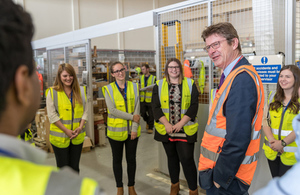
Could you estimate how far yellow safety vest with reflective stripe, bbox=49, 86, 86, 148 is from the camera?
328 cm

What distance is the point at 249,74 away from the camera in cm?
167

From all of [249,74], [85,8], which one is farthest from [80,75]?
[85,8]

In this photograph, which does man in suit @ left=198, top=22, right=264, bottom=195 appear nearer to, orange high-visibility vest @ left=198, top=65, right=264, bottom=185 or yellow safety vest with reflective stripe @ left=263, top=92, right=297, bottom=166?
orange high-visibility vest @ left=198, top=65, right=264, bottom=185

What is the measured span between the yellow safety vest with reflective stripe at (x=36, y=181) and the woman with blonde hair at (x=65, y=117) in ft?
9.57

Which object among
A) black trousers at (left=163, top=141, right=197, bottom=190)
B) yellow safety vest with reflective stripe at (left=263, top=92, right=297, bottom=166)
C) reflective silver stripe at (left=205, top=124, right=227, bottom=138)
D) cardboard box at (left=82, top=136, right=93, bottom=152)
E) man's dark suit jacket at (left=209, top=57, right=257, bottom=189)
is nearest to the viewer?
man's dark suit jacket at (left=209, top=57, right=257, bottom=189)

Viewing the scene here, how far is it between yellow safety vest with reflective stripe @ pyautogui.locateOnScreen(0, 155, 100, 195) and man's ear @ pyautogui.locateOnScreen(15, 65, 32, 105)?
123 mm

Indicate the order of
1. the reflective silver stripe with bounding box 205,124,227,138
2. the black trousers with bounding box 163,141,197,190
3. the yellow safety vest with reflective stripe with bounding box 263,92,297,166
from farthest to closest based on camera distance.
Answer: the black trousers with bounding box 163,141,197,190
the yellow safety vest with reflective stripe with bounding box 263,92,297,166
the reflective silver stripe with bounding box 205,124,227,138

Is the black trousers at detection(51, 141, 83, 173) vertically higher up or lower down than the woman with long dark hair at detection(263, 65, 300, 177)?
lower down

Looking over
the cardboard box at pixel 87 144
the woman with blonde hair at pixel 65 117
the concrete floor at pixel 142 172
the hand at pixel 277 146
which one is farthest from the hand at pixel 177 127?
the cardboard box at pixel 87 144

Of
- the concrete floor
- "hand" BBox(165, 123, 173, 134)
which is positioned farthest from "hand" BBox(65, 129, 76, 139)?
"hand" BBox(165, 123, 173, 134)

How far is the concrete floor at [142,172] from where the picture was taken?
10.4ft

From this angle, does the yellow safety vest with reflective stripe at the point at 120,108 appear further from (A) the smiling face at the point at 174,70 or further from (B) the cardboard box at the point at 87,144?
(B) the cardboard box at the point at 87,144

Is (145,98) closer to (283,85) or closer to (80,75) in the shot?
(80,75)

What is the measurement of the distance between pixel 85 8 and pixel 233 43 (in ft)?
38.3
